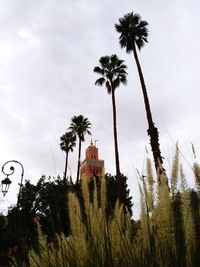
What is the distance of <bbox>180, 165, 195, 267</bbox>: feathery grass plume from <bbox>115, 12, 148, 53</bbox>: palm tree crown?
2533cm

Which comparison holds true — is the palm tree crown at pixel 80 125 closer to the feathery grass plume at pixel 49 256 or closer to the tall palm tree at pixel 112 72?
the tall palm tree at pixel 112 72

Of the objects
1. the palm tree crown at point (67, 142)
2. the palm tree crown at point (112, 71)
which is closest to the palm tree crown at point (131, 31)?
the palm tree crown at point (112, 71)

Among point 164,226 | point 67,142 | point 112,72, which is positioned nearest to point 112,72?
point 112,72

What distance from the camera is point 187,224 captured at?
1.88 metres

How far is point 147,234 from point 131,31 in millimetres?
25741

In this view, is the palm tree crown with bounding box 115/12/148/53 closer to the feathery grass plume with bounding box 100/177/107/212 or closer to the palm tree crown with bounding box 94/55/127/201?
the palm tree crown with bounding box 94/55/127/201

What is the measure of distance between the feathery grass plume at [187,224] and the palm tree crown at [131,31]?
997 inches

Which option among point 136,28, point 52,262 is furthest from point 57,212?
point 136,28

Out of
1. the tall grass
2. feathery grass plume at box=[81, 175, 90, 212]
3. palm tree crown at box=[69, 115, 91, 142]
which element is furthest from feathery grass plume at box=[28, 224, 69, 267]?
palm tree crown at box=[69, 115, 91, 142]

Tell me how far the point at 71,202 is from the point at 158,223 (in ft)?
1.88

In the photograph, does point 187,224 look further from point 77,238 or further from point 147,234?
point 77,238

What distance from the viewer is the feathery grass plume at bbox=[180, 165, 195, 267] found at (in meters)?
1.83

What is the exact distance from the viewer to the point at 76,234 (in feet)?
7.11

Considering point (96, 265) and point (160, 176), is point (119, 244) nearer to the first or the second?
point (96, 265)
